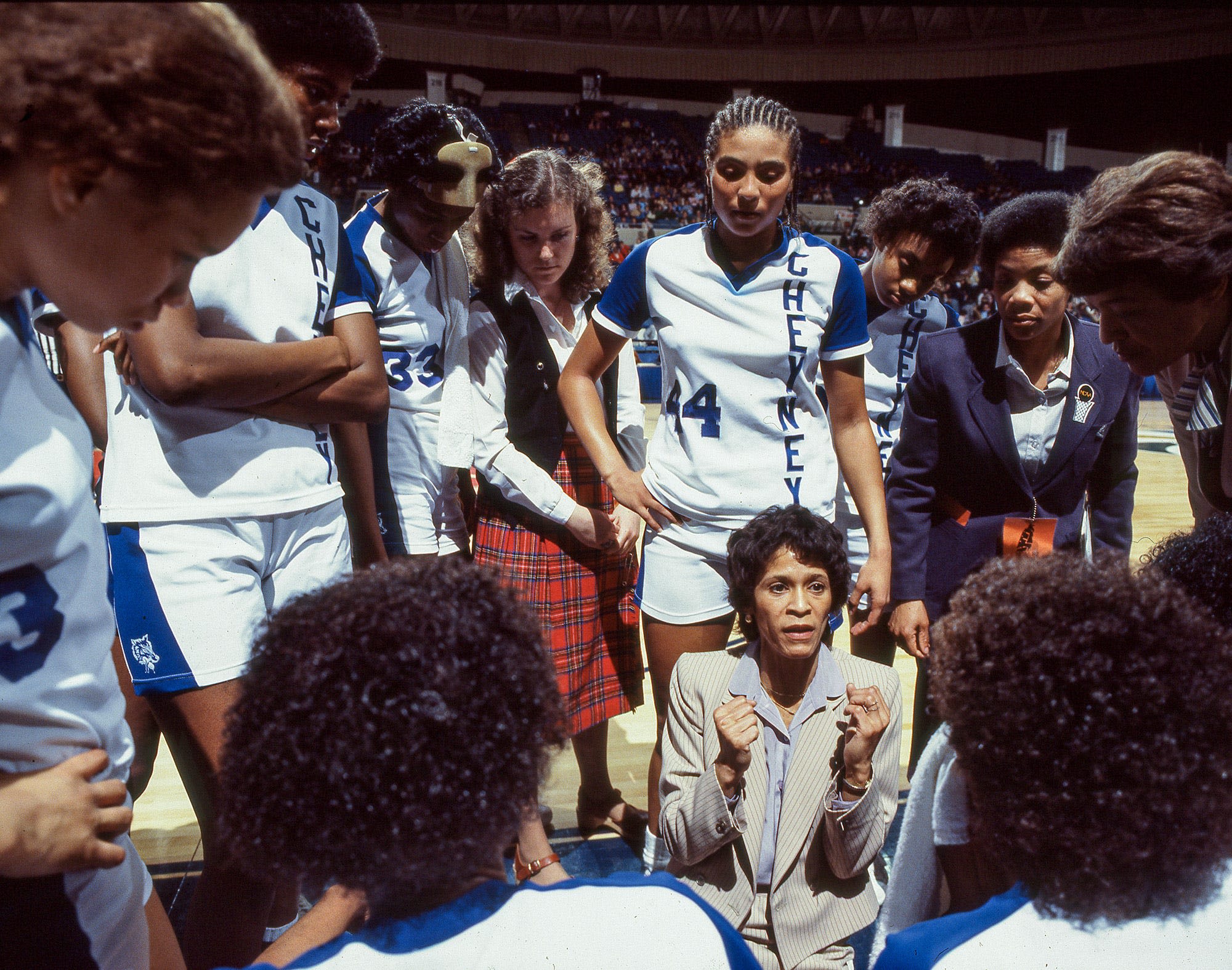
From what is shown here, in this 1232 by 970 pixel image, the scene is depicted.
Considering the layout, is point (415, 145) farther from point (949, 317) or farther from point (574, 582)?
point (949, 317)

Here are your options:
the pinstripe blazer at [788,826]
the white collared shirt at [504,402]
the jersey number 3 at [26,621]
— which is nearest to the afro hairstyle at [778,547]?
the pinstripe blazer at [788,826]

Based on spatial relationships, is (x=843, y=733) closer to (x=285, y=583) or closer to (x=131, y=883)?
(x=285, y=583)

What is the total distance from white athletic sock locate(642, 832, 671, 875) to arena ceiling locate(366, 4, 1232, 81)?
18107mm

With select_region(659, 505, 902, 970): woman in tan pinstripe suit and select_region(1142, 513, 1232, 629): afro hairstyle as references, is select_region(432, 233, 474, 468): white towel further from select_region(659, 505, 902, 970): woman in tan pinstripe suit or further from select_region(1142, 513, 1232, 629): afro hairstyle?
select_region(1142, 513, 1232, 629): afro hairstyle

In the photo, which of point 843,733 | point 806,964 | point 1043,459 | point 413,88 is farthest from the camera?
point 413,88

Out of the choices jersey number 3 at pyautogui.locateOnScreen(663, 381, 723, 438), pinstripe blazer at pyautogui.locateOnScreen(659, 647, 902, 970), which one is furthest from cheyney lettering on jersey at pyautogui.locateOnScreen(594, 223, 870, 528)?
pinstripe blazer at pyautogui.locateOnScreen(659, 647, 902, 970)

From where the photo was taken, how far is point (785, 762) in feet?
5.05

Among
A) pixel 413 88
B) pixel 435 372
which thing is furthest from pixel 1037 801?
pixel 413 88

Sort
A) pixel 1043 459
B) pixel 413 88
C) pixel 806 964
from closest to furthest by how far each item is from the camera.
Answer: pixel 806 964 → pixel 1043 459 → pixel 413 88

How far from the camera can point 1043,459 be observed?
1734mm

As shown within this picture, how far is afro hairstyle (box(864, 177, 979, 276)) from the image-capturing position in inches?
82.5

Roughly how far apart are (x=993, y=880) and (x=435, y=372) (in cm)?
134

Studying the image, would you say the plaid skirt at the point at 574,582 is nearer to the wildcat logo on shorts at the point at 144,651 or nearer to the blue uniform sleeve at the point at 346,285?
the blue uniform sleeve at the point at 346,285

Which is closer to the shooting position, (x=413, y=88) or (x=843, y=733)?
(x=843, y=733)
